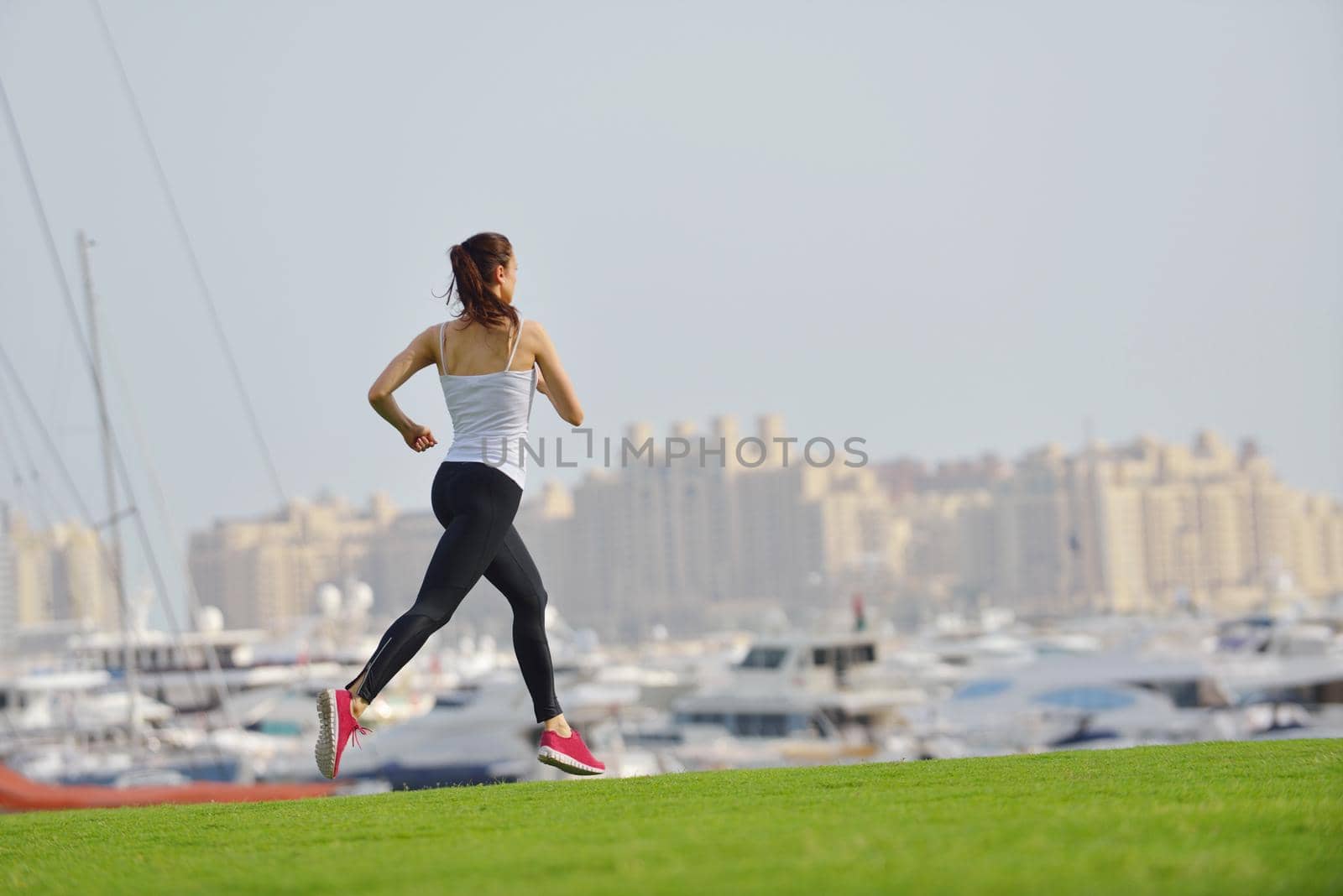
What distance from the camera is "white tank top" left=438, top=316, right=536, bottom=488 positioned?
5.50 metres

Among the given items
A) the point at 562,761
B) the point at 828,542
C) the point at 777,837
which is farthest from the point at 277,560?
the point at 777,837

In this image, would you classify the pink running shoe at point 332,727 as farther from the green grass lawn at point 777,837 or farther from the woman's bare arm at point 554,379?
the woman's bare arm at point 554,379

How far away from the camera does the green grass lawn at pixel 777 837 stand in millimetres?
3240

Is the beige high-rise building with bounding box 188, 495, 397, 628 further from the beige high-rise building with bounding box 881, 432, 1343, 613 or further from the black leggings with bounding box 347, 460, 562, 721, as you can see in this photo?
the black leggings with bounding box 347, 460, 562, 721

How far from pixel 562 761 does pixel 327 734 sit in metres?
0.78

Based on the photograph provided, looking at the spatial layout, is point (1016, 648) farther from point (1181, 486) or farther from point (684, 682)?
point (1181, 486)

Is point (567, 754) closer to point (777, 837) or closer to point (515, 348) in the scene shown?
point (515, 348)

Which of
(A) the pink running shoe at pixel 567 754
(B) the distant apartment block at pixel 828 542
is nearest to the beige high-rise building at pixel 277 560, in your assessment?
(B) the distant apartment block at pixel 828 542

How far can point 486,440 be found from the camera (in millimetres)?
5500

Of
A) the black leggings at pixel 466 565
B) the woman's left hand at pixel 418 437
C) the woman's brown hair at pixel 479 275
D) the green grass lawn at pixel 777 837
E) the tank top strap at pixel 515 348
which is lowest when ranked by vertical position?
the green grass lawn at pixel 777 837

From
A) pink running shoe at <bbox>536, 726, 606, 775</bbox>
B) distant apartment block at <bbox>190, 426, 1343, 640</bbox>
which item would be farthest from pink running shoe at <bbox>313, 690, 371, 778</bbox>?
distant apartment block at <bbox>190, 426, 1343, 640</bbox>

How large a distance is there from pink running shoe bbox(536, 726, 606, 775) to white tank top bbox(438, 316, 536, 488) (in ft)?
2.62

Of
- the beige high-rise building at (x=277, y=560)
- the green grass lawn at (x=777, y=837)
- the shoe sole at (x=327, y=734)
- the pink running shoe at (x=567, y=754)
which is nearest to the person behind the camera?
the green grass lawn at (x=777, y=837)

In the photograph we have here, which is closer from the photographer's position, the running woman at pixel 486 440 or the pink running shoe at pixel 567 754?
the running woman at pixel 486 440
